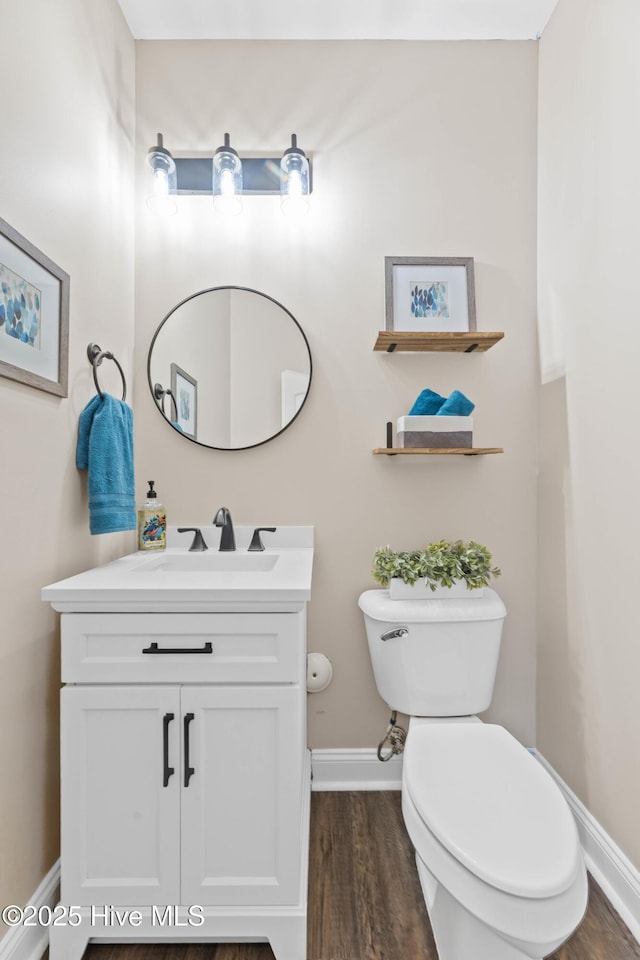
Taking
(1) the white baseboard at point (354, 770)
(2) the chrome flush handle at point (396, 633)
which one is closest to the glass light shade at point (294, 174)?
(2) the chrome flush handle at point (396, 633)

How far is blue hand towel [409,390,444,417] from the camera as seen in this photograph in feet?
5.96

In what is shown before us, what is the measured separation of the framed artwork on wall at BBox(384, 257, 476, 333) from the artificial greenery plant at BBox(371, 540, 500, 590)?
77 centimetres

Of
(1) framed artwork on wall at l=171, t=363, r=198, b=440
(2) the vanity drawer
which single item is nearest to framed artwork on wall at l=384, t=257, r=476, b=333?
(1) framed artwork on wall at l=171, t=363, r=198, b=440

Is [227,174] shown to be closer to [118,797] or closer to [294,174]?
[294,174]

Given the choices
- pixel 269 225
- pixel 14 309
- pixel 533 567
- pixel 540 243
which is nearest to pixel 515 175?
pixel 540 243

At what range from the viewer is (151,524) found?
73.2 inches

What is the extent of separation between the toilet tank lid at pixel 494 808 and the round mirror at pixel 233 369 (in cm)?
111

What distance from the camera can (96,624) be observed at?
1.22 meters

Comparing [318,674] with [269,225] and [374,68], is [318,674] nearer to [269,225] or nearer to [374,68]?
[269,225]

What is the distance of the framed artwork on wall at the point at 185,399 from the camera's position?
1.93 metres

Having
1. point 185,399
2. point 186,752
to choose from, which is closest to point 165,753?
point 186,752

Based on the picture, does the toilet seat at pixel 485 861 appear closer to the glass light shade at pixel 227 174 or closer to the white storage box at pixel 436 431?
the white storage box at pixel 436 431

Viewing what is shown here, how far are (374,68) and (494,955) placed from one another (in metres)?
2.55

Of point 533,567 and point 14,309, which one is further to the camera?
point 533,567
